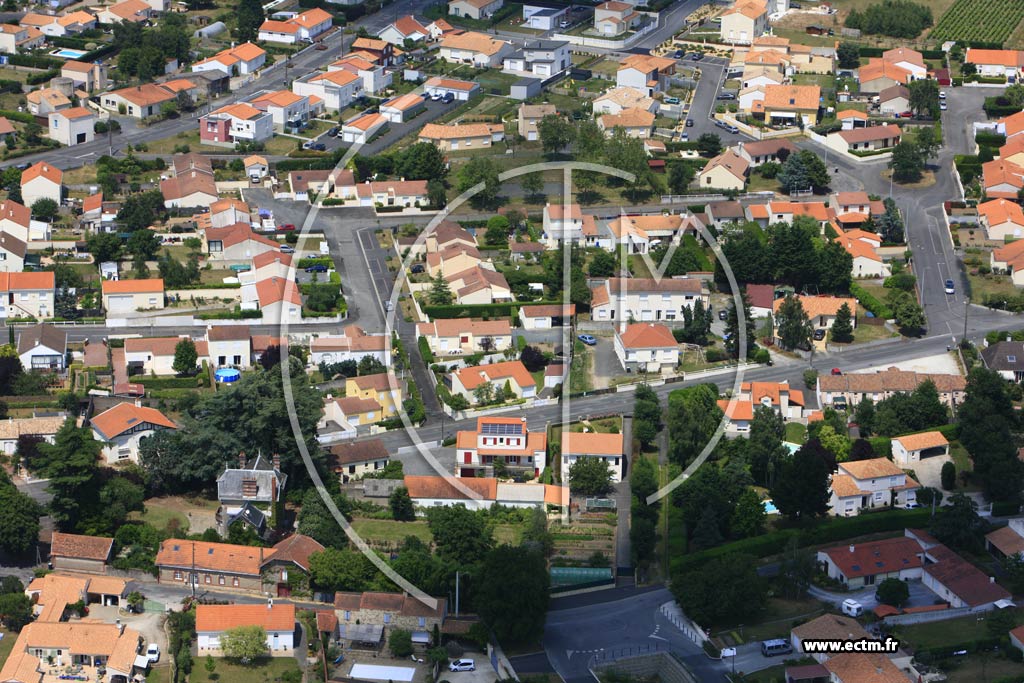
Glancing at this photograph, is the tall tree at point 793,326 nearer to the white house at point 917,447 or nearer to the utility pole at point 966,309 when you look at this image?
the utility pole at point 966,309

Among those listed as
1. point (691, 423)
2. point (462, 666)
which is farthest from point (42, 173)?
point (462, 666)

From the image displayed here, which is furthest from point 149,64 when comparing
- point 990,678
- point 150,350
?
point 990,678

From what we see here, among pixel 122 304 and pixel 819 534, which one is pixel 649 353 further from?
pixel 122 304

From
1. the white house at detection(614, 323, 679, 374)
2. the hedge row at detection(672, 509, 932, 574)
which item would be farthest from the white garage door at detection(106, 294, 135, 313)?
the hedge row at detection(672, 509, 932, 574)

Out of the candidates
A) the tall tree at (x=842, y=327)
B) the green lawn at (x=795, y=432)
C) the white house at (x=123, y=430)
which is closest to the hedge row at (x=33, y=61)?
the white house at (x=123, y=430)

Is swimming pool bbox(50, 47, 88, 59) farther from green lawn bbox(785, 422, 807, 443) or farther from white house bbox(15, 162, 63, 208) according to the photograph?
green lawn bbox(785, 422, 807, 443)

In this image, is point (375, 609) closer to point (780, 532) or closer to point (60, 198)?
point (780, 532)
